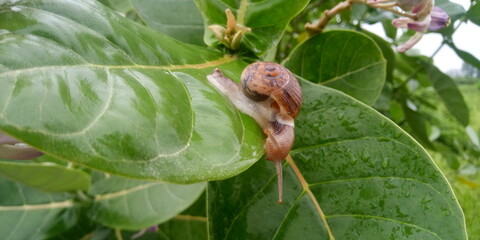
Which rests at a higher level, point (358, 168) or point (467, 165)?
point (358, 168)

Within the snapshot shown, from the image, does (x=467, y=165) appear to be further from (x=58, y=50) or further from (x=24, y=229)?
(x=58, y=50)

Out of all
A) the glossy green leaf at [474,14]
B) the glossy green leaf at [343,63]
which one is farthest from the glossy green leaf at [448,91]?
the glossy green leaf at [343,63]

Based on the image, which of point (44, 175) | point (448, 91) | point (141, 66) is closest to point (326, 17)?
point (141, 66)

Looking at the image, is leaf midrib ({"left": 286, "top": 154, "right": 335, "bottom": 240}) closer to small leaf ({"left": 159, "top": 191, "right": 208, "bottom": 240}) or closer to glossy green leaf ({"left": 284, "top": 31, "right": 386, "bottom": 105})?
glossy green leaf ({"left": 284, "top": 31, "right": 386, "bottom": 105})

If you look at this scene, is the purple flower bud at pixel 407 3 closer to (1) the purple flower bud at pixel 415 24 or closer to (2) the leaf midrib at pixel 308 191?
(1) the purple flower bud at pixel 415 24

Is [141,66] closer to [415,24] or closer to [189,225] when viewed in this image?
[415,24]

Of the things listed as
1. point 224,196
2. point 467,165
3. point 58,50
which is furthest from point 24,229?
point 467,165
